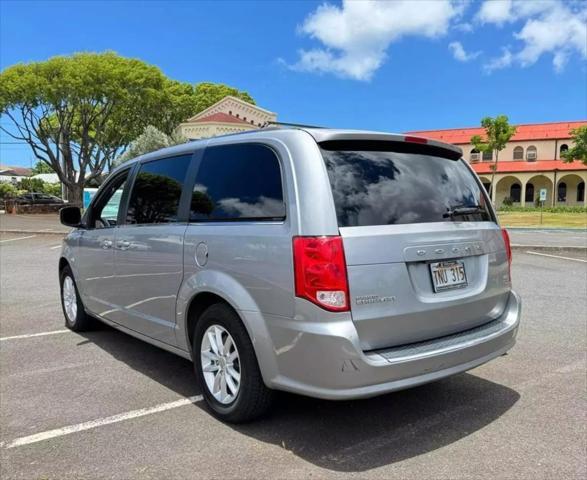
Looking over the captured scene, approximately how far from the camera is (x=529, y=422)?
350 cm

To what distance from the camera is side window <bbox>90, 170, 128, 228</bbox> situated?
5.04 meters

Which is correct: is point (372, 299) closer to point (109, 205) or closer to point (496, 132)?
point (109, 205)

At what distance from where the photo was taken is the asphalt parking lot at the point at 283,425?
2.95 meters

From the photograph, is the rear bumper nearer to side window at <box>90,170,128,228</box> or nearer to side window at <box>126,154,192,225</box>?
side window at <box>126,154,192,225</box>

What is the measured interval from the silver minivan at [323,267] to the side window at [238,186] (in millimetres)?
10

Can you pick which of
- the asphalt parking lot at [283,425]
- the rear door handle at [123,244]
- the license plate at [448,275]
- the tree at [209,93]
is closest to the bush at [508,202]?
the tree at [209,93]

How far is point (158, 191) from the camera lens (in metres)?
4.38

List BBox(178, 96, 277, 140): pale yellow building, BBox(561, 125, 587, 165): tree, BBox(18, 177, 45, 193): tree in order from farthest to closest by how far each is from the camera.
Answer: BBox(18, 177, 45, 193): tree
BBox(561, 125, 587, 165): tree
BBox(178, 96, 277, 140): pale yellow building

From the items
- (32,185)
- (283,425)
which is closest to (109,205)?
(283,425)

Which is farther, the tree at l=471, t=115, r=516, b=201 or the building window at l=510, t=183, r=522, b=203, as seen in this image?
the building window at l=510, t=183, r=522, b=203

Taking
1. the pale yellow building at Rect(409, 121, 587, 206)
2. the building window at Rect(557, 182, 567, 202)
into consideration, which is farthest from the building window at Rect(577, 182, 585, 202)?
the building window at Rect(557, 182, 567, 202)

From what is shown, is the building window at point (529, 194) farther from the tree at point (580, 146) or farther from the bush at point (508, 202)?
the tree at point (580, 146)

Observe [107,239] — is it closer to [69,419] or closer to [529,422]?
[69,419]

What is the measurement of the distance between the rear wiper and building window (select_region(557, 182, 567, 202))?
56.7m
